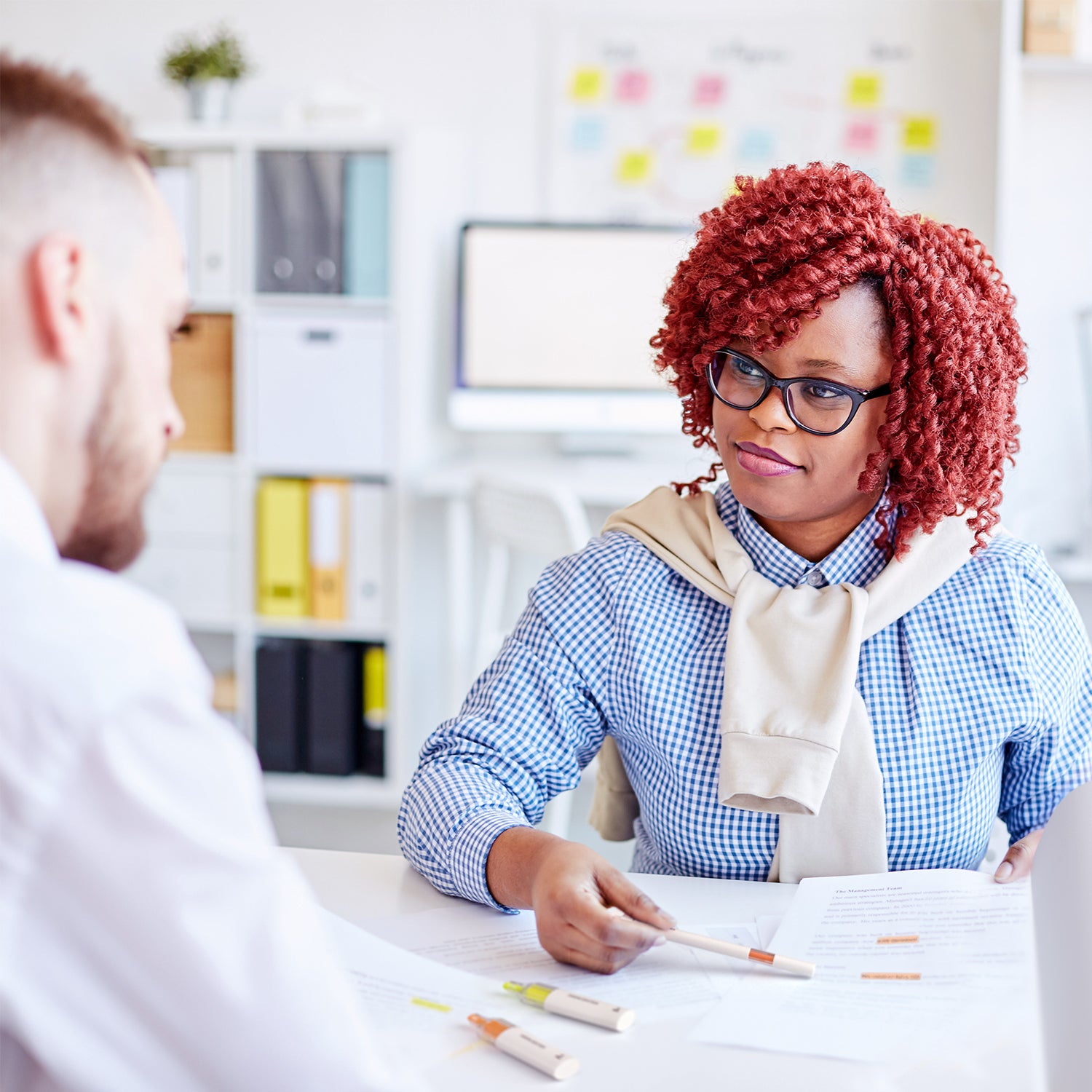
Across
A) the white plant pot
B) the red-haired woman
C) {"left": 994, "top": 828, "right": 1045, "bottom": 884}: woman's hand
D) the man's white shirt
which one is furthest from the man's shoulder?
the white plant pot

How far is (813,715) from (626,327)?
2109mm

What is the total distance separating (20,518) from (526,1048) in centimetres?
46

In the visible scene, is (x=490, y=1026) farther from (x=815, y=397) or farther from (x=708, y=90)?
(x=708, y=90)

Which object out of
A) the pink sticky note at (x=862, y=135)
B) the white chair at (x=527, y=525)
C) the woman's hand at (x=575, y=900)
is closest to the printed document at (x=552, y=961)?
the woman's hand at (x=575, y=900)

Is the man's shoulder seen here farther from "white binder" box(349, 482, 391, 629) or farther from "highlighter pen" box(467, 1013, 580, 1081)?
"white binder" box(349, 482, 391, 629)

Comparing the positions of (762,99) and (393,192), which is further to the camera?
(762,99)

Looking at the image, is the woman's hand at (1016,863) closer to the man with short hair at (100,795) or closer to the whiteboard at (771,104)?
the man with short hair at (100,795)

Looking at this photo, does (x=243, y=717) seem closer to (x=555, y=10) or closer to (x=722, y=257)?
(x=555, y=10)

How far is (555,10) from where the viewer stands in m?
3.26

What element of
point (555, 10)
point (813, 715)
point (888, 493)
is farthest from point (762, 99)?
point (813, 715)

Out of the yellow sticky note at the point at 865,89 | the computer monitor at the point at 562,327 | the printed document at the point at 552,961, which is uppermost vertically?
the yellow sticky note at the point at 865,89

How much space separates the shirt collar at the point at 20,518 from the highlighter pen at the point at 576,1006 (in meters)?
0.47

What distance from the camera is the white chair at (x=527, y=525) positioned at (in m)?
2.51

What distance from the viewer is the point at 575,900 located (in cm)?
96
